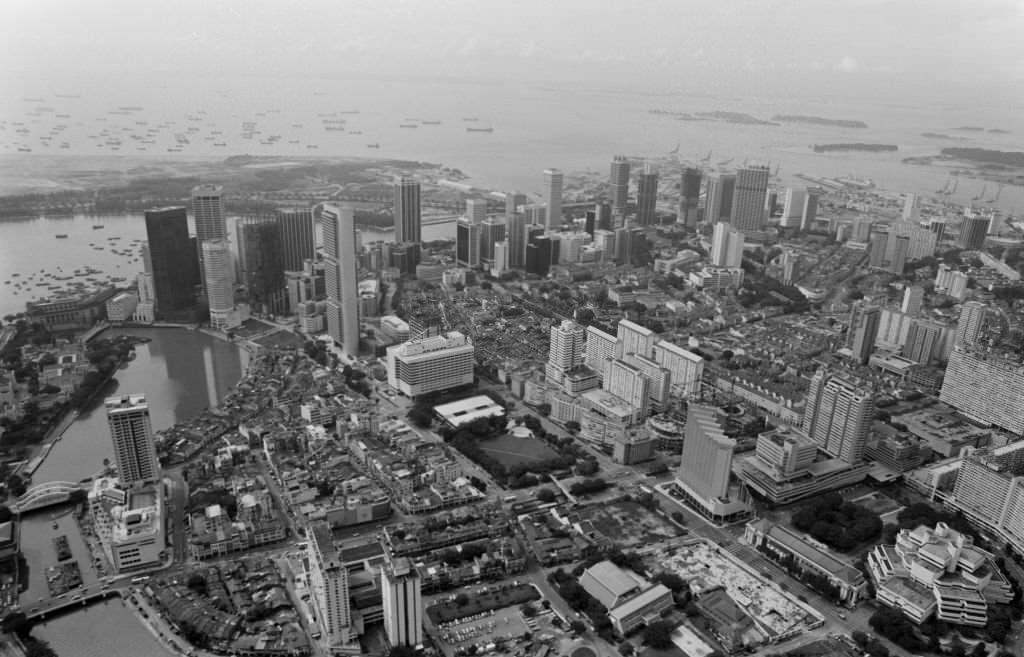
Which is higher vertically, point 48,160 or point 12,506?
point 48,160

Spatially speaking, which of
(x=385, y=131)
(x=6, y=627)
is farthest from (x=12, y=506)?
(x=385, y=131)

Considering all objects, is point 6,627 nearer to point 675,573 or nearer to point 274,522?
point 274,522

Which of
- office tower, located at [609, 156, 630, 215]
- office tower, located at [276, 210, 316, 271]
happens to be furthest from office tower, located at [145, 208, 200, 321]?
office tower, located at [609, 156, 630, 215]

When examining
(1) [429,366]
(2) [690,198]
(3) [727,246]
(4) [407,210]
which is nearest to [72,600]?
(1) [429,366]

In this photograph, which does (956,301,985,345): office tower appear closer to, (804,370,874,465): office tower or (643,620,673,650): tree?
(804,370,874,465): office tower

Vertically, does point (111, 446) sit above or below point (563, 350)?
below

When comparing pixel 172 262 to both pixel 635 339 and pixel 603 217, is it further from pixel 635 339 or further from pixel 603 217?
pixel 603 217
